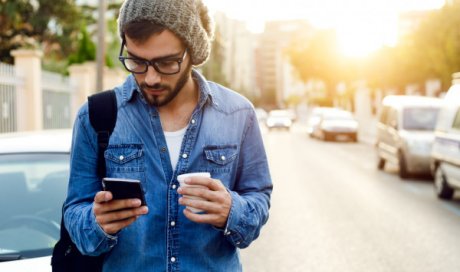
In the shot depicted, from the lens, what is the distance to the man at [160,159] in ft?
6.49

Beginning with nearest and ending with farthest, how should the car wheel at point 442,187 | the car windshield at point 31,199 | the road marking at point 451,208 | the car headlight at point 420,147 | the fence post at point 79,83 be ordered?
the car windshield at point 31,199, the road marking at point 451,208, the car wheel at point 442,187, the car headlight at point 420,147, the fence post at point 79,83

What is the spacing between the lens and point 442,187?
1049cm

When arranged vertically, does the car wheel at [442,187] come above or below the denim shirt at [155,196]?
below

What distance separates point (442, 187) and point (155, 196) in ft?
30.3

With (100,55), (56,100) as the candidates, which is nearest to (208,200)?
(100,55)

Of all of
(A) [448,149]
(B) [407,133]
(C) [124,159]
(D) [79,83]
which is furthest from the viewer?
(D) [79,83]

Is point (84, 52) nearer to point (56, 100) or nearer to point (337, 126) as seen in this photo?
point (56, 100)

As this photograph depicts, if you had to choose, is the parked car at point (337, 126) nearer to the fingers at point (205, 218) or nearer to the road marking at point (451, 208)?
the road marking at point (451, 208)

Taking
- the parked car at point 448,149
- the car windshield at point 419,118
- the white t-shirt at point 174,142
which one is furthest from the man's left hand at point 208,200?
the car windshield at point 419,118

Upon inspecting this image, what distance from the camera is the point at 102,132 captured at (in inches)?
79.5

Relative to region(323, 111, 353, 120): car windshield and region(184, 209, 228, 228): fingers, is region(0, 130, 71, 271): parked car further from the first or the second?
region(323, 111, 353, 120): car windshield

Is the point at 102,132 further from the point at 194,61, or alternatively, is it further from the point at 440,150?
the point at 440,150

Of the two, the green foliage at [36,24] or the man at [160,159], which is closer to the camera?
the man at [160,159]

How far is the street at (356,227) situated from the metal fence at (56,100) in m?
5.49
